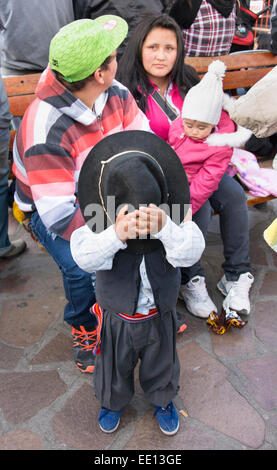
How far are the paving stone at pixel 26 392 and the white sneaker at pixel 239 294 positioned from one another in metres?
1.15

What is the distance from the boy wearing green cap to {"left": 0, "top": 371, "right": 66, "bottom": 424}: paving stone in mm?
517

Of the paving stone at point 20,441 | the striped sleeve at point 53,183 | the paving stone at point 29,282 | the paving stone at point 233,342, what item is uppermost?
the striped sleeve at point 53,183

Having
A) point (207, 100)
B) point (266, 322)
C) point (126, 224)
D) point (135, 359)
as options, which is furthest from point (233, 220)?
point (126, 224)

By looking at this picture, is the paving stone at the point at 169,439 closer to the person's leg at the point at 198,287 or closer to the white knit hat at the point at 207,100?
the person's leg at the point at 198,287

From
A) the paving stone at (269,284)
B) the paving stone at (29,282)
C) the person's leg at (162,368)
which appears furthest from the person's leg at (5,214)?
the paving stone at (269,284)

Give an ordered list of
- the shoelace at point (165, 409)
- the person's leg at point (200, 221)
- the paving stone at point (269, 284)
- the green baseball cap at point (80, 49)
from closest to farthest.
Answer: the green baseball cap at point (80, 49), the shoelace at point (165, 409), the person's leg at point (200, 221), the paving stone at point (269, 284)

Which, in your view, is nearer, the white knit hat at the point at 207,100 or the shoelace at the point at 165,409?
the shoelace at the point at 165,409

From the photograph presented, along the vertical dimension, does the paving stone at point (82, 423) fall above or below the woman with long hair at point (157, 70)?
below

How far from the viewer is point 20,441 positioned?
1.92 m

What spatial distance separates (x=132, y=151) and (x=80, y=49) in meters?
0.74

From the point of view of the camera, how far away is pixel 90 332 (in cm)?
239

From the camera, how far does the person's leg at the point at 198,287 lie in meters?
2.61

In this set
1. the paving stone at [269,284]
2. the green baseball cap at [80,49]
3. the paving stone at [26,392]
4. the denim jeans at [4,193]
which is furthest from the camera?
the paving stone at [269,284]

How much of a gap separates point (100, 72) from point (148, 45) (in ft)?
2.71
